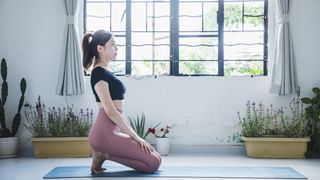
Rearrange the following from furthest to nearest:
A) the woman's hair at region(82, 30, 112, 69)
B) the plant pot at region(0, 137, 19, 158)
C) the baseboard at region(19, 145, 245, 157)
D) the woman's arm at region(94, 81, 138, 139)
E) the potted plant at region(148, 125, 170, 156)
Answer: the baseboard at region(19, 145, 245, 157), the potted plant at region(148, 125, 170, 156), the plant pot at region(0, 137, 19, 158), the woman's hair at region(82, 30, 112, 69), the woman's arm at region(94, 81, 138, 139)

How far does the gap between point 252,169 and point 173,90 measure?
5.90 feet

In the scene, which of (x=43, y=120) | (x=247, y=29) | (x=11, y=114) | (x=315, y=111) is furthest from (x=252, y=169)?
(x=11, y=114)

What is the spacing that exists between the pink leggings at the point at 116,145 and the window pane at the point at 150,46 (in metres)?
2.19

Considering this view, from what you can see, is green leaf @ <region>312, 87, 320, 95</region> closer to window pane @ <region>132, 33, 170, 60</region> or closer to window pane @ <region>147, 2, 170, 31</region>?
window pane @ <region>132, 33, 170, 60</region>

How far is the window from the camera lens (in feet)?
19.2

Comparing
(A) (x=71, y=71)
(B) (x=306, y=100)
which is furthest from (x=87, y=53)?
(B) (x=306, y=100)

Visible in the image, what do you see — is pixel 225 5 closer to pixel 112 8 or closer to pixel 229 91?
pixel 229 91

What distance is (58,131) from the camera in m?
5.38

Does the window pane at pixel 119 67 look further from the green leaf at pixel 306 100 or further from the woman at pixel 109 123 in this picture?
the green leaf at pixel 306 100

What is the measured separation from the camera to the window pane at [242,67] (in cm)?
586

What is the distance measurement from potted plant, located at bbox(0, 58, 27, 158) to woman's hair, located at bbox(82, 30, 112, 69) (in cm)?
199

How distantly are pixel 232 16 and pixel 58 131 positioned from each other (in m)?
2.74

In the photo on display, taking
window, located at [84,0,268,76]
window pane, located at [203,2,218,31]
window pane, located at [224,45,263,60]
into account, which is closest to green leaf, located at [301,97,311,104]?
window, located at [84,0,268,76]

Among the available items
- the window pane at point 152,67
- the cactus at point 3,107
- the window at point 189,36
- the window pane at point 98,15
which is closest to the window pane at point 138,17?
the window at point 189,36
